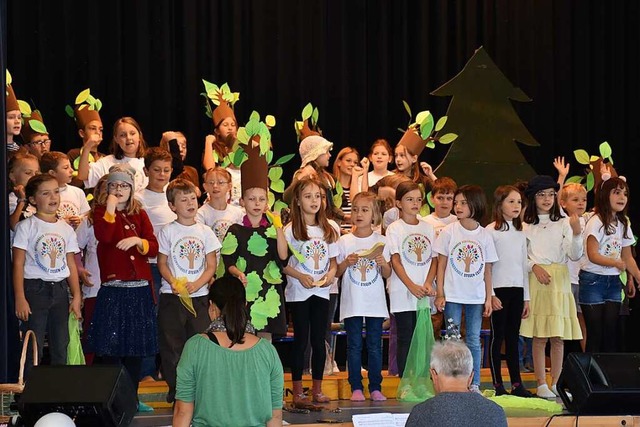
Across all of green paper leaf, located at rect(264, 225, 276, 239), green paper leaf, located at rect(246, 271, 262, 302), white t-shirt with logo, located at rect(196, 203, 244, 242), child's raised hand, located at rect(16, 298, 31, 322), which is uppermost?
white t-shirt with logo, located at rect(196, 203, 244, 242)

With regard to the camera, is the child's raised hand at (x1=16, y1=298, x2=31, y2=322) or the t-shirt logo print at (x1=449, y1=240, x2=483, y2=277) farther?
the t-shirt logo print at (x1=449, y1=240, x2=483, y2=277)

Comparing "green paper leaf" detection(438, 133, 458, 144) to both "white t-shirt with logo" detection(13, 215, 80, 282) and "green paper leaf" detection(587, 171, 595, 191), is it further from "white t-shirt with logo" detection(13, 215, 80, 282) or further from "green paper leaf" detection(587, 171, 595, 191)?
"white t-shirt with logo" detection(13, 215, 80, 282)

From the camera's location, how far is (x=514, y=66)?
984 centimetres

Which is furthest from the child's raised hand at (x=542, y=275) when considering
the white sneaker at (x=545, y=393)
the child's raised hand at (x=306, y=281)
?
the child's raised hand at (x=306, y=281)

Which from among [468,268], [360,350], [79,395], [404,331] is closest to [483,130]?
[468,268]

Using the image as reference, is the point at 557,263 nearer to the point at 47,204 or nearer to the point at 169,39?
the point at 47,204

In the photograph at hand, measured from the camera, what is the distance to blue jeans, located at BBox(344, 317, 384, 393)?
6302 millimetres

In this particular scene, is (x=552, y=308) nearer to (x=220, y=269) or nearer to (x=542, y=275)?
(x=542, y=275)

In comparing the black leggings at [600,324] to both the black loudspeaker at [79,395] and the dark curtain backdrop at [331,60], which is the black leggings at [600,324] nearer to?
the dark curtain backdrop at [331,60]

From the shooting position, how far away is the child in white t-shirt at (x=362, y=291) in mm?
6312

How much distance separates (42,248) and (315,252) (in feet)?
4.95

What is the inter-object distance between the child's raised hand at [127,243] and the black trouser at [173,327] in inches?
14.3

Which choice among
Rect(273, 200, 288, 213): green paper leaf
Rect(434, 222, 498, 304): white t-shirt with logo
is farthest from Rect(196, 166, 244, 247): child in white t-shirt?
Rect(434, 222, 498, 304): white t-shirt with logo

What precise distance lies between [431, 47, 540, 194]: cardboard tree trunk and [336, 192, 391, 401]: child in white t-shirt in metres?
1.96
